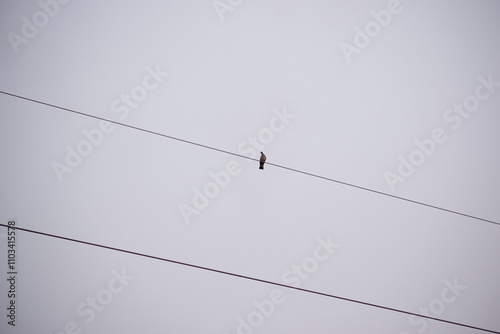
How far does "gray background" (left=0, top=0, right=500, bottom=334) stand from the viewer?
104 cm

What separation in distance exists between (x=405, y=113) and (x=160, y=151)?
1.14 m

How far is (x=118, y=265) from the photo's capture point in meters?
1.05

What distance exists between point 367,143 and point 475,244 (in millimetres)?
760

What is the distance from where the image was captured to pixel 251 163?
1147mm

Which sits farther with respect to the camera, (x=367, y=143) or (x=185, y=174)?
(x=367, y=143)

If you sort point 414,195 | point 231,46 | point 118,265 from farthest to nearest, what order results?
point 414,195, point 231,46, point 118,265

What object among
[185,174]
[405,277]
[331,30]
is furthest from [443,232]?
[185,174]

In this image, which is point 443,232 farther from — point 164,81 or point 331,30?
point 164,81

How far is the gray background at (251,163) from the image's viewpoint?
104cm

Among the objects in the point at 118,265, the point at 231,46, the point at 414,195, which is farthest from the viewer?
the point at 414,195

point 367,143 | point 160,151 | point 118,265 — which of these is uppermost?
point 367,143

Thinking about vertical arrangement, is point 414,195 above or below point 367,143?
below

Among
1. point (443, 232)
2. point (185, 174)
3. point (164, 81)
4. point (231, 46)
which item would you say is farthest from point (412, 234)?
point (164, 81)

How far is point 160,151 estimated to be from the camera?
1101 mm
